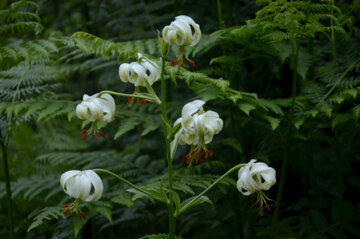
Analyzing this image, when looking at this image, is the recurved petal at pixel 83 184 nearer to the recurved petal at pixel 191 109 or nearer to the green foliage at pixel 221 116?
the green foliage at pixel 221 116

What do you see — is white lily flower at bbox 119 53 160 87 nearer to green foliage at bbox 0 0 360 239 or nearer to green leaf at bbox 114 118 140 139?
green foliage at bbox 0 0 360 239

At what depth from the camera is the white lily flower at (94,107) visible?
133cm

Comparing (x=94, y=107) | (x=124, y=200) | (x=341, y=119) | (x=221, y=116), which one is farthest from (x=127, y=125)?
(x=341, y=119)

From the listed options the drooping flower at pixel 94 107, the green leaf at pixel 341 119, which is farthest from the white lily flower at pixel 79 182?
the green leaf at pixel 341 119

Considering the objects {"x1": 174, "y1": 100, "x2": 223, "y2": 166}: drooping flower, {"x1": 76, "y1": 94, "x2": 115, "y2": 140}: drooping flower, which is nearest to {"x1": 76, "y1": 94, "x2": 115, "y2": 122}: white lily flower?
{"x1": 76, "y1": 94, "x2": 115, "y2": 140}: drooping flower

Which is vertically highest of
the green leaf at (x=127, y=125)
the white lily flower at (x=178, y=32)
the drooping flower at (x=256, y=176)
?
the white lily flower at (x=178, y=32)

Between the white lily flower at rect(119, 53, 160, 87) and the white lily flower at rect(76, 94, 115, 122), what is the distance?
0.10 metres

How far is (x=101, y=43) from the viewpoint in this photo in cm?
198

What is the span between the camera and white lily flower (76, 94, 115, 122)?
1329 millimetres

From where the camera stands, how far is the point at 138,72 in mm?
1408

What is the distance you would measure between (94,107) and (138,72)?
0.68ft

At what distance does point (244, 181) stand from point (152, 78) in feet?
1.67

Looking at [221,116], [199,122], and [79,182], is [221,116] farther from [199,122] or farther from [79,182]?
[79,182]

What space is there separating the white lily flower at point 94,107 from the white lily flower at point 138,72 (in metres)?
0.10
